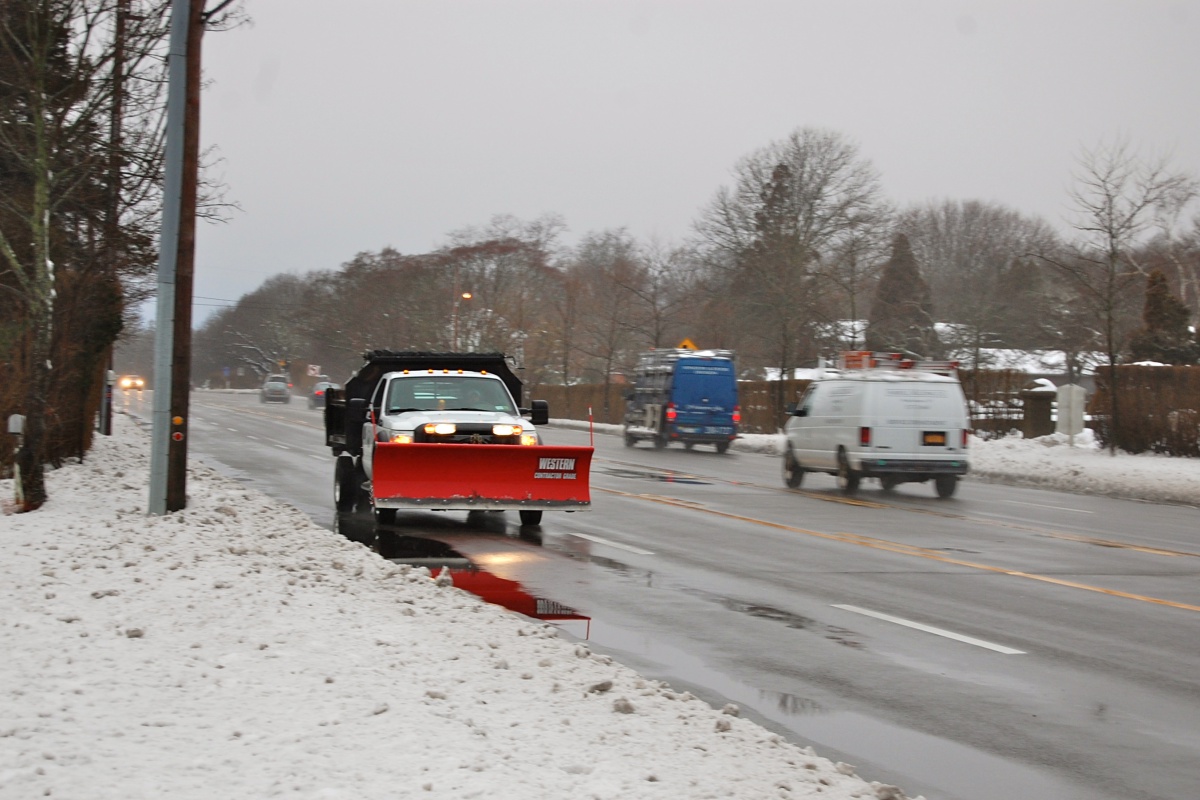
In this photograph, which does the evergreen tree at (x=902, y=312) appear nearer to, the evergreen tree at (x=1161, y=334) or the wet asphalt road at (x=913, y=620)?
the evergreen tree at (x=1161, y=334)

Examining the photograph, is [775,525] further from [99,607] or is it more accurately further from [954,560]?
[99,607]

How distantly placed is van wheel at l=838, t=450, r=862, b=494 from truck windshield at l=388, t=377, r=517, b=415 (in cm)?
806

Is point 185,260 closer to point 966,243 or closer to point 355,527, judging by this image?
point 355,527

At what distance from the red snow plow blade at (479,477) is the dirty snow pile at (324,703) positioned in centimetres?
427

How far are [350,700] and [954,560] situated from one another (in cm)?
868

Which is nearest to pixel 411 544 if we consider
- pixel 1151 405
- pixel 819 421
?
pixel 819 421

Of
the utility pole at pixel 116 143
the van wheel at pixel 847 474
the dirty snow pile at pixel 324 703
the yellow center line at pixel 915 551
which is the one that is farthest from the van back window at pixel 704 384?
the dirty snow pile at pixel 324 703

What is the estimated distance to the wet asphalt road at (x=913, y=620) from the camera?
241 inches

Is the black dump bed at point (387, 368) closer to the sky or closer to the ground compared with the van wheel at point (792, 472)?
closer to the sky

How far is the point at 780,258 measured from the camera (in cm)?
5503

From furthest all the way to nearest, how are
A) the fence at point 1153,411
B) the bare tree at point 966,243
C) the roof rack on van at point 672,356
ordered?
1. the bare tree at point 966,243
2. the roof rack on van at point 672,356
3. the fence at point 1153,411

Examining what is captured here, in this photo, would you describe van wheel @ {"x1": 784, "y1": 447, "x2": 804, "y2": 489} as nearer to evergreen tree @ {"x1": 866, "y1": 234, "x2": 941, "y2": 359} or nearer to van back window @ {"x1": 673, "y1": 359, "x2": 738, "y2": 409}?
van back window @ {"x1": 673, "y1": 359, "x2": 738, "y2": 409}

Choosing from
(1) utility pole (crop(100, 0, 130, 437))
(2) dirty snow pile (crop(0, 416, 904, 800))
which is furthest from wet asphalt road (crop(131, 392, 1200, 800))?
(1) utility pole (crop(100, 0, 130, 437))

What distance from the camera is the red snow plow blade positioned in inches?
560
